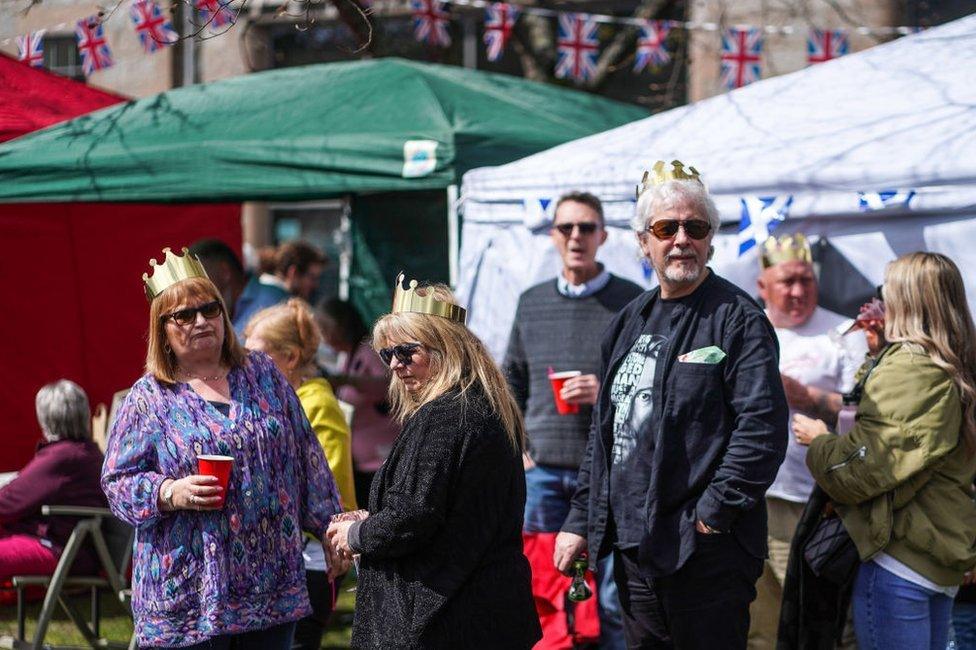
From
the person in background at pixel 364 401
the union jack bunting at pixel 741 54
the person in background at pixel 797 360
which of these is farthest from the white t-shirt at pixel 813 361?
the union jack bunting at pixel 741 54

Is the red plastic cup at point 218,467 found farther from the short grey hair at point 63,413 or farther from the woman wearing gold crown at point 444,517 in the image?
the short grey hair at point 63,413

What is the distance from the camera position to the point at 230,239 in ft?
30.0

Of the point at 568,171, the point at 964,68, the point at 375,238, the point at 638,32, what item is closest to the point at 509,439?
the point at 568,171

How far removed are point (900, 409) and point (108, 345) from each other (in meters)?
6.16

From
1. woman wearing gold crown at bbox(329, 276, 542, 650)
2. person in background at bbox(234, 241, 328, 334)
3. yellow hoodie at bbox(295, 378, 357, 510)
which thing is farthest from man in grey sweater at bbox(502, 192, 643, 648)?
person in background at bbox(234, 241, 328, 334)

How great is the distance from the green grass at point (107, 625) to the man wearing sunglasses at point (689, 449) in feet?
9.27

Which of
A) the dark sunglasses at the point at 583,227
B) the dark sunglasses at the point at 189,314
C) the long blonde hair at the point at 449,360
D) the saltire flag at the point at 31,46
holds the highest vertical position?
the saltire flag at the point at 31,46

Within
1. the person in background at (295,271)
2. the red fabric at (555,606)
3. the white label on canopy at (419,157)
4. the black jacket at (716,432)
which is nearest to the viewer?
the black jacket at (716,432)

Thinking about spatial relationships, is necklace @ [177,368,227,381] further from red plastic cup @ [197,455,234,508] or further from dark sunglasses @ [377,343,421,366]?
dark sunglasses @ [377,343,421,366]

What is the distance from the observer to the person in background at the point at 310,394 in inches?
185

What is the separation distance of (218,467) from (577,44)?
706cm

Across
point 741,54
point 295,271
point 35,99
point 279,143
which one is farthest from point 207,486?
point 741,54

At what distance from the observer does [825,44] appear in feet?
32.1

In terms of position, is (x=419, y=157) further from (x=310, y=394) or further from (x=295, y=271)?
(x=310, y=394)
